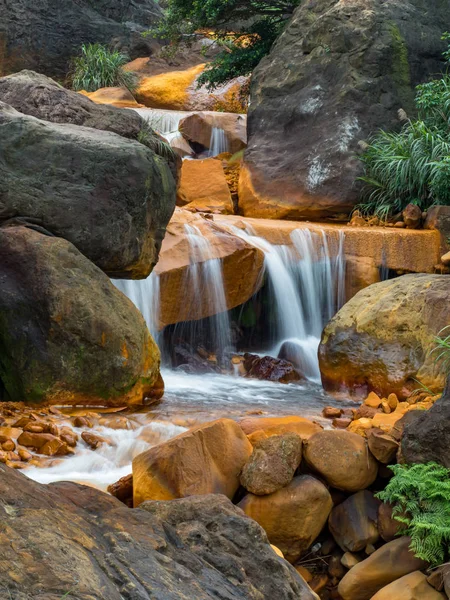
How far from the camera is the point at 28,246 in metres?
5.50

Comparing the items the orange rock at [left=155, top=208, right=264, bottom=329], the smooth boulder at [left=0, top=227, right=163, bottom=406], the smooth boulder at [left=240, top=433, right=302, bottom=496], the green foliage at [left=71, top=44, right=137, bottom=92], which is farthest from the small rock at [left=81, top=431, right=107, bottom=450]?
the green foliage at [left=71, top=44, right=137, bottom=92]

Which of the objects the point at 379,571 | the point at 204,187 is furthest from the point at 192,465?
the point at 204,187

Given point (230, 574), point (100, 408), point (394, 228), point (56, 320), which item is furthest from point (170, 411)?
point (394, 228)

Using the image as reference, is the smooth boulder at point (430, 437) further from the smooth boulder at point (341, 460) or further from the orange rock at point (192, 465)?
the orange rock at point (192, 465)

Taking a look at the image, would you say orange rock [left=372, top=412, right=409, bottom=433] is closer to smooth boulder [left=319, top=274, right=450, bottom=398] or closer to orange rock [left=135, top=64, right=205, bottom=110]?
smooth boulder [left=319, top=274, right=450, bottom=398]

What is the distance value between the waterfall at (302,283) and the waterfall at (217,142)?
557 centimetres

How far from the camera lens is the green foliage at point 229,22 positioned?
13.4 meters

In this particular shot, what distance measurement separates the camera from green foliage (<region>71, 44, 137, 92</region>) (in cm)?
1728

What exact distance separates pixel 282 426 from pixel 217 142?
10597mm

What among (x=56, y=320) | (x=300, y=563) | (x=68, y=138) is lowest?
(x=300, y=563)

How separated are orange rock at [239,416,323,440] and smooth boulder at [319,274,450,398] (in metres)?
1.74

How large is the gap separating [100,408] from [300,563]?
6.83 ft

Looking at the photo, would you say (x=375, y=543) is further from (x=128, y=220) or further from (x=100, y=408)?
(x=128, y=220)

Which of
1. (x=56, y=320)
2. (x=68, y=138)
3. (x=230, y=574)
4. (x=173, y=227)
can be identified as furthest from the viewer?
(x=173, y=227)
